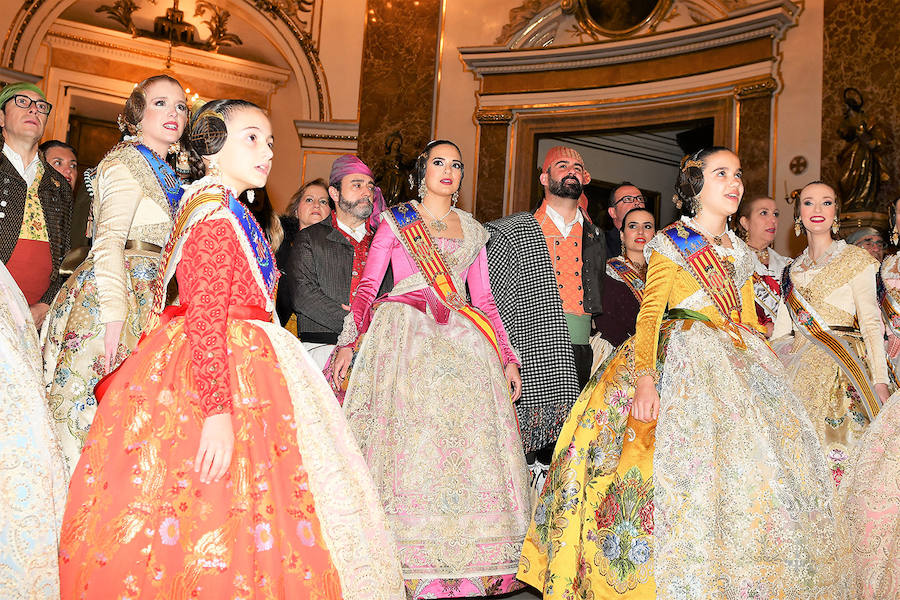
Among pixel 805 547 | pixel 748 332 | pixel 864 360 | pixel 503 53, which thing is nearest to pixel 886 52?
pixel 503 53

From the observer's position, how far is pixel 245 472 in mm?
2209

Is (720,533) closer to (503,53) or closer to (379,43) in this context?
(503,53)

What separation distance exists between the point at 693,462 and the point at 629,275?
7.39ft

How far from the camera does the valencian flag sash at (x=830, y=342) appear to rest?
13.0 ft

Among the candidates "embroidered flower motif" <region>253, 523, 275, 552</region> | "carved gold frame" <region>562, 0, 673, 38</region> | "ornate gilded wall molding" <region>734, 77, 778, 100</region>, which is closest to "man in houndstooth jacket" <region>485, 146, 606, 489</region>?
"embroidered flower motif" <region>253, 523, 275, 552</region>

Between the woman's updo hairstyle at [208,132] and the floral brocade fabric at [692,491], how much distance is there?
5.21ft

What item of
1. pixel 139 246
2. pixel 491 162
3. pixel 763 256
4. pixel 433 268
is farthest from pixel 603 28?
pixel 139 246

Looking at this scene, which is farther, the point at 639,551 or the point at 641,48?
the point at 641,48

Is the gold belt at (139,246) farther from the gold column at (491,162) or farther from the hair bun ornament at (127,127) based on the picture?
the gold column at (491,162)

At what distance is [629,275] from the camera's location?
5.05 meters

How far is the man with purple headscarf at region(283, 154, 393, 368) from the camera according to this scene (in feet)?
15.1

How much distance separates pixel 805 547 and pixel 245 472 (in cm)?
173

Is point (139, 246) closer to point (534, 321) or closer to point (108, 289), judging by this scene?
point (108, 289)

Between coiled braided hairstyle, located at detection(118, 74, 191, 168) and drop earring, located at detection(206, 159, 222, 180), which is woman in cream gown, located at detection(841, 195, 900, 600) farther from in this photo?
coiled braided hairstyle, located at detection(118, 74, 191, 168)
